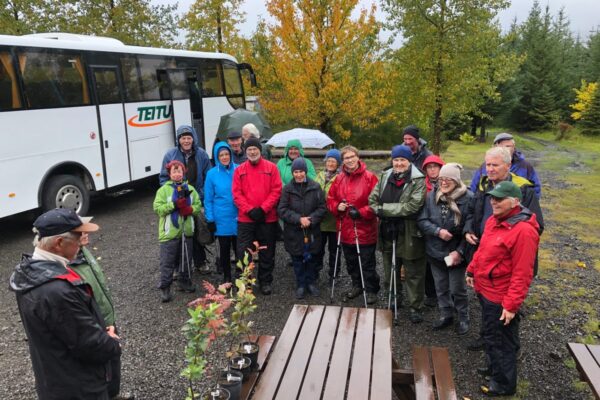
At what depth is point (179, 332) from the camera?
489cm

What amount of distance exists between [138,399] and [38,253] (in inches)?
75.1

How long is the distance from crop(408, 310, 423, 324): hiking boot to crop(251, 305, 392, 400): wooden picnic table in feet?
4.59

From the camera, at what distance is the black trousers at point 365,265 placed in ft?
17.7

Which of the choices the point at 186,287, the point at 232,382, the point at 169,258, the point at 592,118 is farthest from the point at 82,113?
the point at 592,118

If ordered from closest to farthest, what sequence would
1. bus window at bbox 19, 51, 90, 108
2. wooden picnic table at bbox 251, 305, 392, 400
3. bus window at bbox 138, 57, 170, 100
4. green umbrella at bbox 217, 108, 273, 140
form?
wooden picnic table at bbox 251, 305, 392, 400 → bus window at bbox 19, 51, 90, 108 → bus window at bbox 138, 57, 170, 100 → green umbrella at bbox 217, 108, 273, 140

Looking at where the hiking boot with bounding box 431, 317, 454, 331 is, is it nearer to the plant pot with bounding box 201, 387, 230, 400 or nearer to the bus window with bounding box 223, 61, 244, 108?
the plant pot with bounding box 201, 387, 230, 400

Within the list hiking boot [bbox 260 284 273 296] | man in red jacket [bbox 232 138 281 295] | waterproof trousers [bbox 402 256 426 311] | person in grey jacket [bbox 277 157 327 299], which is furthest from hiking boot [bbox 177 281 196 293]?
waterproof trousers [bbox 402 256 426 311]

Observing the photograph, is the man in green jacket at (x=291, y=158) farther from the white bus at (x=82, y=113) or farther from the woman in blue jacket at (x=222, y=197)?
the white bus at (x=82, y=113)

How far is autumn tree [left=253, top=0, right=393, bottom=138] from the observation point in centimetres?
1209

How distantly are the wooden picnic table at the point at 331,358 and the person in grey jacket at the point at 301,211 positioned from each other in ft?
5.57

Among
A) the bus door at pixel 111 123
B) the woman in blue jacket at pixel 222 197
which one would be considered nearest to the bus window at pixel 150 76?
the bus door at pixel 111 123

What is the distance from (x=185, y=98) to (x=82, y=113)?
10.4 ft

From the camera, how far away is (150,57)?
10367 mm

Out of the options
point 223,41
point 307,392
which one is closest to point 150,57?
point 223,41
